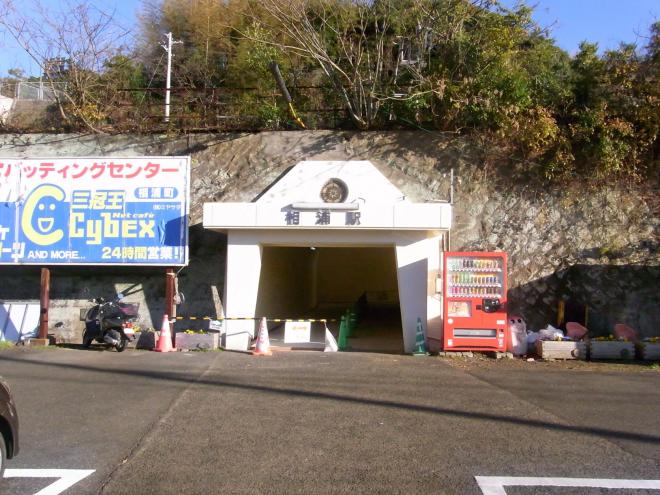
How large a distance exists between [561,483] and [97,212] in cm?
1257

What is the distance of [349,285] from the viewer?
3300 centimetres

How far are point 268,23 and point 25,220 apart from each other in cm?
915

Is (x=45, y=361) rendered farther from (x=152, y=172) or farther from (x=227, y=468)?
(x=227, y=468)

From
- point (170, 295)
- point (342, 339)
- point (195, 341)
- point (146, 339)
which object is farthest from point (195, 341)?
point (342, 339)

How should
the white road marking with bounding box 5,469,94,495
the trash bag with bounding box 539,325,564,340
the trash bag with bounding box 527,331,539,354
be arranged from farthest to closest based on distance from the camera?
1. the trash bag with bounding box 527,331,539,354
2. the trash bag with bounding box 539,325,564,340
3. the white road marking with bounding box 5,469,94,495

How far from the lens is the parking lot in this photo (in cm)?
540

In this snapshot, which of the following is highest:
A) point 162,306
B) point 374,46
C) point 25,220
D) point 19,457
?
Result: point 374,46

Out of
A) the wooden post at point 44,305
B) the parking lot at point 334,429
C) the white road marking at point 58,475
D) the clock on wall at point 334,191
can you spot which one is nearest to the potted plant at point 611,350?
the parking lot at point 334,429

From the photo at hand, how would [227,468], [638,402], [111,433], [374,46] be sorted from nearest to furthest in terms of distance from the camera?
1. [227,468]
2. [111,433]
3. [638,402]
4. [374,46]

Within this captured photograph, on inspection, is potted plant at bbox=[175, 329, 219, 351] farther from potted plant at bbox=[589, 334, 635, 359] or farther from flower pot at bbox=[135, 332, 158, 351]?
potted plant at bbox=[589, 334, 635, 359]

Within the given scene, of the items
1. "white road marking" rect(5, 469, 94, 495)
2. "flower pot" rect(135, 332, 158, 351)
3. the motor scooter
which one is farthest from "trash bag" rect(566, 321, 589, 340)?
"white road marking" rect(5, 469, 94, 495)

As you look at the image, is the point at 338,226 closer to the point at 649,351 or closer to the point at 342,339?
the point at 342,339

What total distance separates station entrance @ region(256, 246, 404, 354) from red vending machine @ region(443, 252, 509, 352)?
2038 mm

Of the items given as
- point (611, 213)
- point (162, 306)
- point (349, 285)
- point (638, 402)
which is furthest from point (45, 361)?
point (349, 285)
